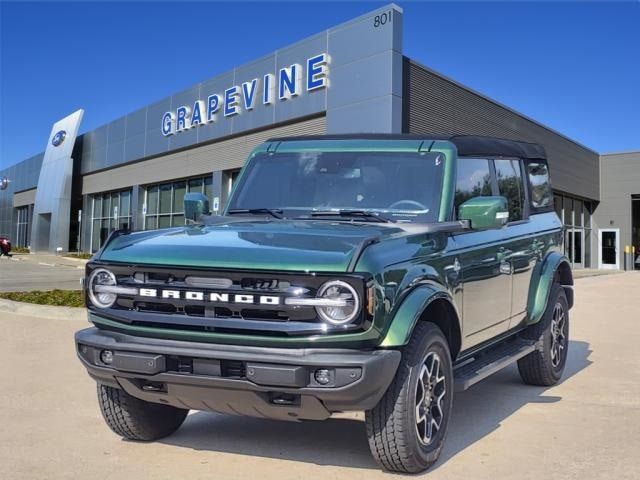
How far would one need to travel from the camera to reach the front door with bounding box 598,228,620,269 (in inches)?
1473

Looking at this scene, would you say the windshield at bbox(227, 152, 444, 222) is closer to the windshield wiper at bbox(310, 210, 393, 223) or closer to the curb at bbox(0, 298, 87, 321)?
the windshield wiper at bbox(310, 210, 393, 223)

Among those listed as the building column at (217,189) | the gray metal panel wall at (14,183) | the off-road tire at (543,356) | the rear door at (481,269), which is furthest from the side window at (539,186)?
the gray metal panel wall at (14,183)

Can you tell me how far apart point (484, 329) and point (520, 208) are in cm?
162

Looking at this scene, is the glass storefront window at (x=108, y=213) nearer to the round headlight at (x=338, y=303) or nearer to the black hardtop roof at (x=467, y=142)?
the black hardtop roof at (x=467, y=142)

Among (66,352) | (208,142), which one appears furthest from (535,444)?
(208,142)

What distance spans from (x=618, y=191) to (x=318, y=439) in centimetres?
3696

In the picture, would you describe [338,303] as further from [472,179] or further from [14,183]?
[14,183]

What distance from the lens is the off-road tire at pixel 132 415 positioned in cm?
404

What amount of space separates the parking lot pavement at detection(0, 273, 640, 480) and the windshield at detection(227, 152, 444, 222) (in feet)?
4.85

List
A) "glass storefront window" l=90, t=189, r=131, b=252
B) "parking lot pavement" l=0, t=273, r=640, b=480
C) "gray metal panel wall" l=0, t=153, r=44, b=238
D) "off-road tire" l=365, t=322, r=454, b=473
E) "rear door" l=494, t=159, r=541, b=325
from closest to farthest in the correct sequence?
"off-road tire" l=365, t=322, r=454, b=473 < "parking lot pavement" l=0, t=273, r=640, b=480 < "rear door" l=494, t=159, r=541, b=325 < "glass storefront window" l=90, t=189, r=131, b=252 < "gray metal panel wall" l=0, t=153, r=44, b=238

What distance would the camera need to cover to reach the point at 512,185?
577cm

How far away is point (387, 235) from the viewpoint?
3.65 meters

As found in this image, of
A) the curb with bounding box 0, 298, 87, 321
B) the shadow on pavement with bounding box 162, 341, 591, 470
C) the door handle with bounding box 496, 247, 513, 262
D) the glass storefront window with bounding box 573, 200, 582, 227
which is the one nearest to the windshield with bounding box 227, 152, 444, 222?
the door handle with bounding box 496, 247, 513, 262

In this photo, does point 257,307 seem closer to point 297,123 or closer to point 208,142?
point 297,123
